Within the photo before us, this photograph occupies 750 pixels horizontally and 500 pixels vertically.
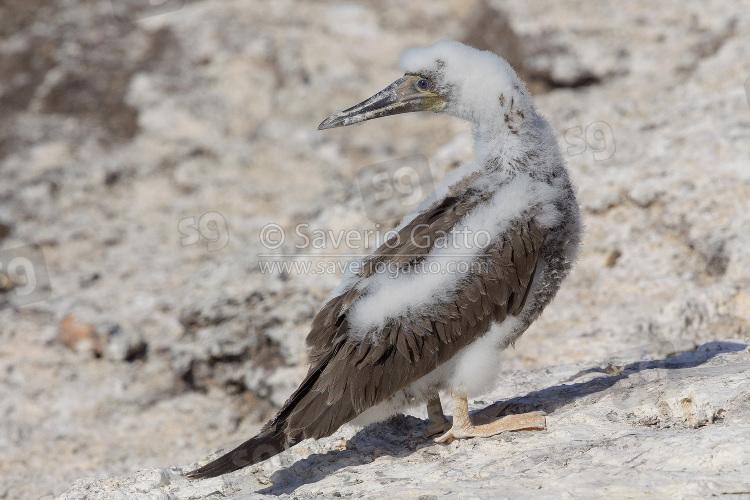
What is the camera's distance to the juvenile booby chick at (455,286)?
12.9 ft

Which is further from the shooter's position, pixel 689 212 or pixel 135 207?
pixel 135 207

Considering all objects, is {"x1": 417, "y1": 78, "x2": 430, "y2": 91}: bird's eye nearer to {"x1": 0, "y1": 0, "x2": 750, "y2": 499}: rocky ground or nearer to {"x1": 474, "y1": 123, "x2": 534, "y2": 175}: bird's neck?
{"x1": 474, "y1": 123, "x2": 534, "y2": 175}: bird's neck

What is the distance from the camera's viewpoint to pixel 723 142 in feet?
22.7

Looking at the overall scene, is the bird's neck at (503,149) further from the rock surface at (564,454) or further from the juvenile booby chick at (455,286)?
the rock surface at (564,454)

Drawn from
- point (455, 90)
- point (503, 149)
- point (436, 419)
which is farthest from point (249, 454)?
point (455, 90)

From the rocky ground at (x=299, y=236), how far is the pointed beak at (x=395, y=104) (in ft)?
5.73

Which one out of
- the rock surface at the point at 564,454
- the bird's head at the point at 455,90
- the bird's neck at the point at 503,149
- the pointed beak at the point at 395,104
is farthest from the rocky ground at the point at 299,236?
the pointed beak at the point at 395,104

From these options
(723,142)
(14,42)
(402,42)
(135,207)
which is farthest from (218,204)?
(723,142)

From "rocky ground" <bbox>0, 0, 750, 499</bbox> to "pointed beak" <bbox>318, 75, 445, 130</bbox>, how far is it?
68.8 inches

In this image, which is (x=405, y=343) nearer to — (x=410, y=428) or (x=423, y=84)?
(x=410, y=428)

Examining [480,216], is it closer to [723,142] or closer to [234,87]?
[723,142]

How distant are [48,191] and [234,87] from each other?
9.59 ft

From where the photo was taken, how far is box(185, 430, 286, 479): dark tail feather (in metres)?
3.84

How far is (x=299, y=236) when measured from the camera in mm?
7832
